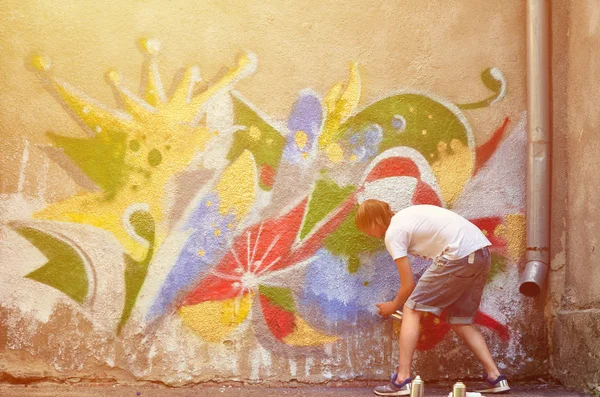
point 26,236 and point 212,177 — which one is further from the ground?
point 212,177

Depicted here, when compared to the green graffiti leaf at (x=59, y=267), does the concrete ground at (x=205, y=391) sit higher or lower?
lower

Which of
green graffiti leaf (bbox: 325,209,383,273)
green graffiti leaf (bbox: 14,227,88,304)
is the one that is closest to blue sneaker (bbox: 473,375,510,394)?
green graffiti leaf (bbox: 325,209,383,273)

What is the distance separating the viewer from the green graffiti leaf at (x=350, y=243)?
193 inches

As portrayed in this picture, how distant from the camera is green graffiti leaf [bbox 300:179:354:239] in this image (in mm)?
4926

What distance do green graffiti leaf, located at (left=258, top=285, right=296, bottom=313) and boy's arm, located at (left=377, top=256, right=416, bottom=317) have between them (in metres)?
0.57

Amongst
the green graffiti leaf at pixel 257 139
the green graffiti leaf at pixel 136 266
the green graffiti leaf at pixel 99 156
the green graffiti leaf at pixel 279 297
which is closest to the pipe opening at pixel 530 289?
the green graffiti leaf at pixel 279 297

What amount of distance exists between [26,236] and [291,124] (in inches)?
72.4

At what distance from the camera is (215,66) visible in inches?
195

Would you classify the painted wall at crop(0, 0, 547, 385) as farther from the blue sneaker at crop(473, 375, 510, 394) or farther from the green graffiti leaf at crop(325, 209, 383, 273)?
the blue sneaker at crop(473, 375, 510, 394)

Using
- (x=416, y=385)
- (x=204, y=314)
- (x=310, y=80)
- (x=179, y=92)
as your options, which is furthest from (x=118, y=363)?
(x=416, y=385)

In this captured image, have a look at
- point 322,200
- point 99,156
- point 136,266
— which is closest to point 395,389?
point 322,200

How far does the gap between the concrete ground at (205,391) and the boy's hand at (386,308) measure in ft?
1.60

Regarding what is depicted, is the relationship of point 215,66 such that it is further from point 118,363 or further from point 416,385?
point 416,385

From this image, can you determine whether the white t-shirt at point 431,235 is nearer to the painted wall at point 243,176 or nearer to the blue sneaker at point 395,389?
the painted wall at point 243,176
